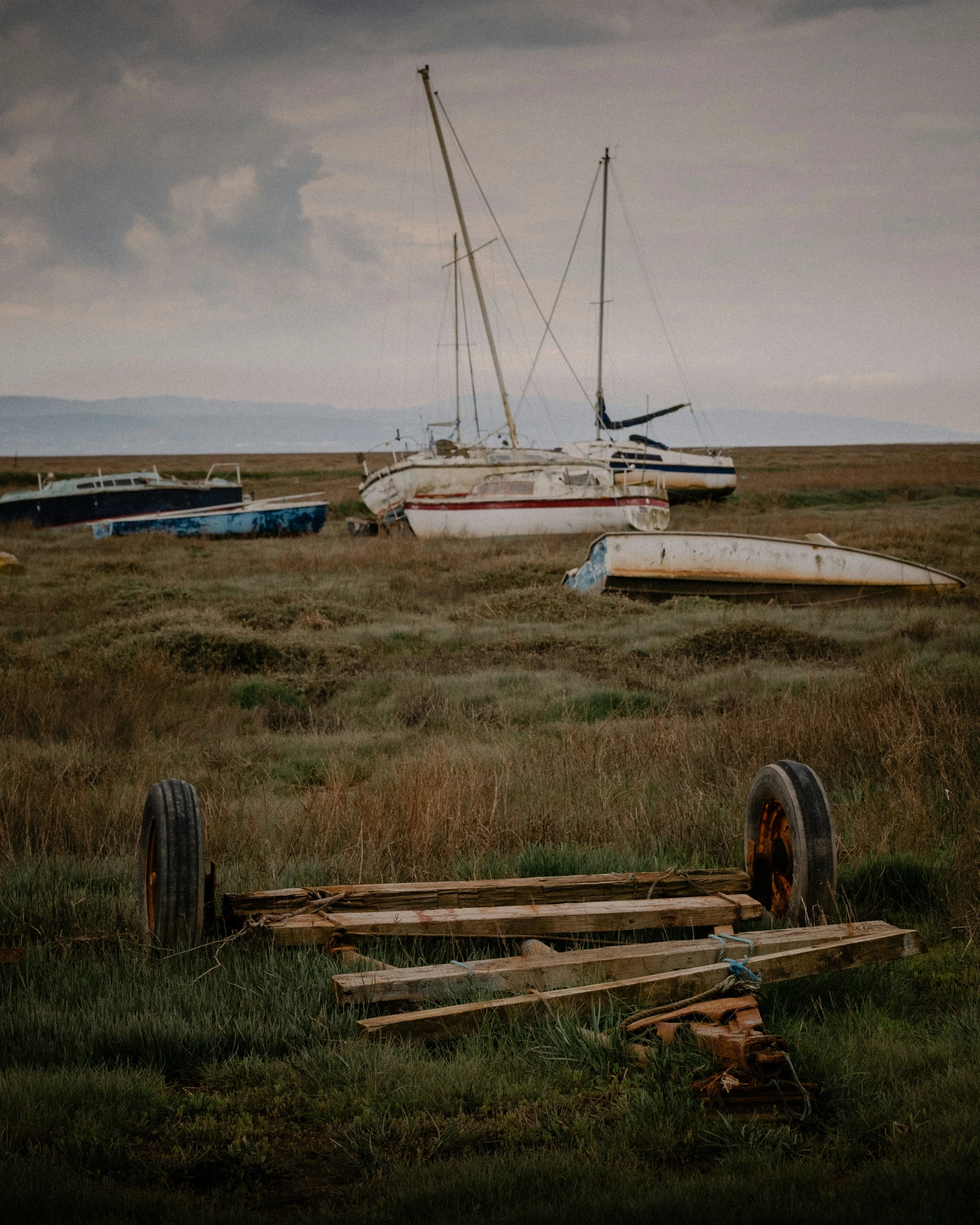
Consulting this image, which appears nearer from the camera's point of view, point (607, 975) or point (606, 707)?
point (607, 975)

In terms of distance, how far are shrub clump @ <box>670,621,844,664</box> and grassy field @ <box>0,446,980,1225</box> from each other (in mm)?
54

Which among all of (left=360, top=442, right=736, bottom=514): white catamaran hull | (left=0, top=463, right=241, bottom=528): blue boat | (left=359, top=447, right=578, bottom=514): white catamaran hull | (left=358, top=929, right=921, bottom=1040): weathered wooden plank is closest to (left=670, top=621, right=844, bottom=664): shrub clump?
(left=358, top=929, right=921, bottom=1040): weathered wooden plank

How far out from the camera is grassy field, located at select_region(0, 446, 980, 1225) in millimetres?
2551

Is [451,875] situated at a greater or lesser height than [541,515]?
lesser

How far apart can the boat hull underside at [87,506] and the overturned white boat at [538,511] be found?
8273 mm

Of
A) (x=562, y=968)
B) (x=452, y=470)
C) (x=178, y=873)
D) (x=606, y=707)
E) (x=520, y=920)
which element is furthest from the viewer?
(x=452, y=470)

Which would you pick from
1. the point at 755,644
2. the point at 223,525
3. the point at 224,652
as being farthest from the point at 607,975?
the point at 223,525

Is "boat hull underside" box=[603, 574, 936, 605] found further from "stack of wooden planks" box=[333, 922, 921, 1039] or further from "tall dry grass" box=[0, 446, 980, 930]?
"stack of wooden planks" box=[333, 922, 921, 1039]

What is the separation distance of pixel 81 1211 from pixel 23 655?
28.9 feet

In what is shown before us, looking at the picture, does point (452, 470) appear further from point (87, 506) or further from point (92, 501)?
point (87, 506)

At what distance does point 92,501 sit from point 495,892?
Answer: 93.4ft

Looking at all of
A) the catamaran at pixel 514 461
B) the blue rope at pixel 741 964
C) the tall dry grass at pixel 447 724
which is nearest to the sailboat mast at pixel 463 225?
the catamaran at pixel 514 461

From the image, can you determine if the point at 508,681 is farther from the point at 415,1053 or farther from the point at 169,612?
the point at 415,1053

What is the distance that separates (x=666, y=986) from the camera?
341 centimetres
